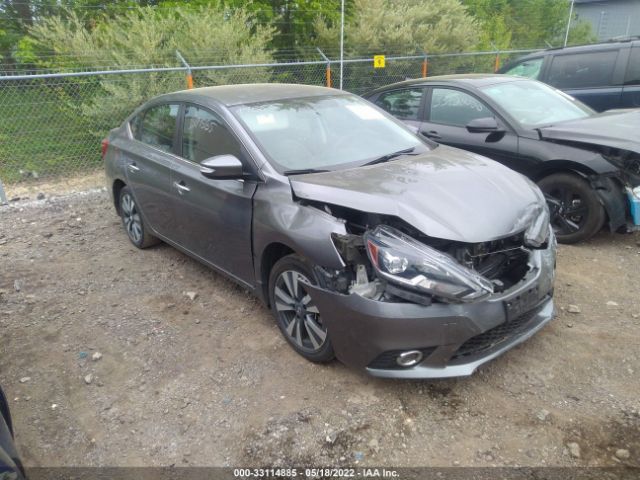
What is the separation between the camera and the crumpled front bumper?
8.28ft

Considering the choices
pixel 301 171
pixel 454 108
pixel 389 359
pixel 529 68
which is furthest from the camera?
pixel 529 68

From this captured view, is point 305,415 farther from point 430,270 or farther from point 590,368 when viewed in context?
point 590,368

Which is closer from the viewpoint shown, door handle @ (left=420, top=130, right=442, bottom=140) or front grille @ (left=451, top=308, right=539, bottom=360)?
front grille @ (left=451, top=308, right=539, bottom=360)

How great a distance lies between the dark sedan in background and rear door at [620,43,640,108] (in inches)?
75.4

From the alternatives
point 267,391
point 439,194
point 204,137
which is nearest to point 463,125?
point 439,194

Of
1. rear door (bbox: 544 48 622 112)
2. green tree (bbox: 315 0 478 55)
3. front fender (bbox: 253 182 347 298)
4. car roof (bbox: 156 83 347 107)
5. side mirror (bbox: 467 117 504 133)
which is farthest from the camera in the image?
green tree (bbox: 315 0 478 55)

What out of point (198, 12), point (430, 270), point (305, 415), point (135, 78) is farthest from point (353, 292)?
point (198, 12)

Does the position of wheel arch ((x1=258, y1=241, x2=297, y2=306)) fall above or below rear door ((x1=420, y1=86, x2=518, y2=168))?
below

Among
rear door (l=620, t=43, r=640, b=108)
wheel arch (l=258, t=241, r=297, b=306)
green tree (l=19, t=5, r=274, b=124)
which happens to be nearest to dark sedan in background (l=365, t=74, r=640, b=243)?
rear door (l=620, t=43, r=640, b=108)

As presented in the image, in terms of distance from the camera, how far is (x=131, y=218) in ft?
16.7

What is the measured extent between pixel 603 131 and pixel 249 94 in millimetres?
3229

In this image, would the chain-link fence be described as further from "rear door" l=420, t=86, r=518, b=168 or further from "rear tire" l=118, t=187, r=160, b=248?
"rear door" l=420, t=86, r=518, b=168

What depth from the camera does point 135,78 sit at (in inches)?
320

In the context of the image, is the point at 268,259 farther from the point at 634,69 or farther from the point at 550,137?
the point at 634,69
